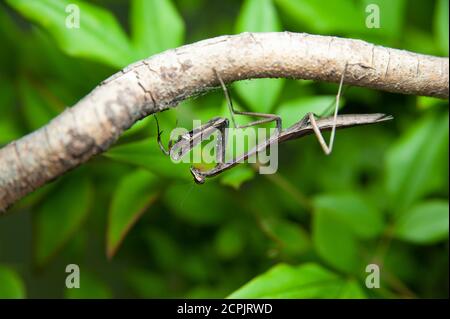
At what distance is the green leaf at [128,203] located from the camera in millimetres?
1011

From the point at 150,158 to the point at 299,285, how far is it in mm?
392

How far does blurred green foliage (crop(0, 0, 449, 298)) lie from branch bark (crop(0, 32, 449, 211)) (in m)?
0.25

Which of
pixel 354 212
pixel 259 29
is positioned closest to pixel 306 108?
pixel 259 29

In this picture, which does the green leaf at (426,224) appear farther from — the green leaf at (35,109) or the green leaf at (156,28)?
the green leaf at (35,109)

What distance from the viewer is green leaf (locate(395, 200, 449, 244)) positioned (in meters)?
1.13

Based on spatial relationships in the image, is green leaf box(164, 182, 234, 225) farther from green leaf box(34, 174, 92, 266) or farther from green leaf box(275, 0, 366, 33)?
green leaf box(275, 0, 366, 33)

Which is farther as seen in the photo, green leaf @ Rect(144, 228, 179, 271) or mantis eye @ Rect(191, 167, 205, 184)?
green leaf @ Rect(144, 228, 179, 271)

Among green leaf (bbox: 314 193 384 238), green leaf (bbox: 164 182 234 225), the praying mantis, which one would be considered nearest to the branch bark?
the praying mantis

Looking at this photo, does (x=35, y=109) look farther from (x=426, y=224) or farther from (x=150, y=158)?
(x=426, y=224)

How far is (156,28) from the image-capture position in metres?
1.05

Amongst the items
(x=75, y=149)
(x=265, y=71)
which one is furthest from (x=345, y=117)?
(x=75, y=149)

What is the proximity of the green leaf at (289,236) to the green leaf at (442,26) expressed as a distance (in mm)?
551

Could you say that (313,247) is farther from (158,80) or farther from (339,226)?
(158,80)

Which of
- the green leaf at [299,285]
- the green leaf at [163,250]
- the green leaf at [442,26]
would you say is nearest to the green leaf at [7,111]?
the green leaf at [163,250]
